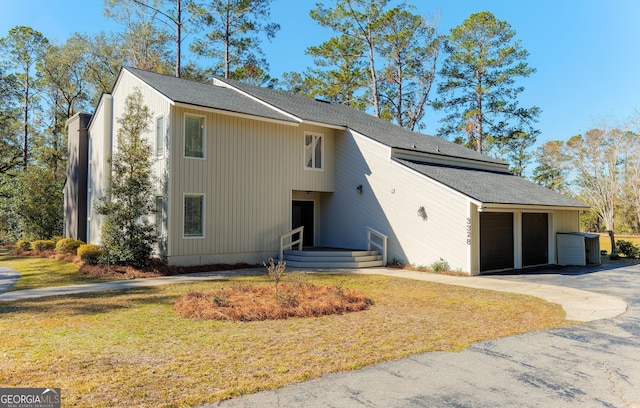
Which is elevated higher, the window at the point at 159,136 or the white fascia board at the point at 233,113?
the white fascia board at the point at 233,113

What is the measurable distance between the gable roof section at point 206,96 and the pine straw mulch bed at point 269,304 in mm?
7322

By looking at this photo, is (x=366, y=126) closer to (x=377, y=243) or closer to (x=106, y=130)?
(x=377, y=243)

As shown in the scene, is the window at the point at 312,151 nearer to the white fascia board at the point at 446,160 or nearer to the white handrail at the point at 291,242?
the white handrail at the point at 291,242

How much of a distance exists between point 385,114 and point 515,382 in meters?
28.7

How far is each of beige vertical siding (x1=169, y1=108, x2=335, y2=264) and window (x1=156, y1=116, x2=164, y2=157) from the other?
0.90m

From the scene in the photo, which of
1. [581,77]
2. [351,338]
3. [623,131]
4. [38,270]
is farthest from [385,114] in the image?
[351,338]

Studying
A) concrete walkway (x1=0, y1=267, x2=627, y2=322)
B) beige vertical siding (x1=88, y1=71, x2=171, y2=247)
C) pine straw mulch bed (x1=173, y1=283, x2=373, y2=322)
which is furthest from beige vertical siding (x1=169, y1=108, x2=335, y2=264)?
pine straw mulch bed (x1=173, y1=283, x2=373, y2=322)

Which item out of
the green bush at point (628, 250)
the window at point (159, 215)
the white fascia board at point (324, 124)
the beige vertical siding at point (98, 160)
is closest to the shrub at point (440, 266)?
the white fascia board at point (324, 124)

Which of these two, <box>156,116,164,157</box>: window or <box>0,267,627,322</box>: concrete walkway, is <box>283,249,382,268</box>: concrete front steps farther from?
<box>156,116,164,157</box>: window

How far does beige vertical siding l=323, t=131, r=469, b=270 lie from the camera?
13.4 m

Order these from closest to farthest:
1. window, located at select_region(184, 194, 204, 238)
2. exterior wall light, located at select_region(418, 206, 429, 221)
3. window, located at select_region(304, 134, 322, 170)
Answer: window, located at select_region(184, 194, 204, 238) < exterior wall light, located at select_region(418, 206, 429, 221) < window, located at select_region(304, 134, 322, 170)

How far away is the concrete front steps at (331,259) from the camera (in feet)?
47.7

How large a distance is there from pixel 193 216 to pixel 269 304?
725 cm

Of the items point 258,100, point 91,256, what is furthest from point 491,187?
point 91,256
